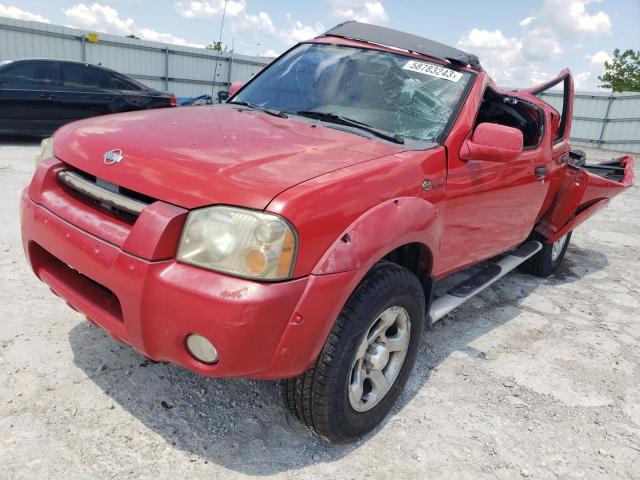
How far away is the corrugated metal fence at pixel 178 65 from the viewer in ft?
46.9

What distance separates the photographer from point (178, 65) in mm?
17234

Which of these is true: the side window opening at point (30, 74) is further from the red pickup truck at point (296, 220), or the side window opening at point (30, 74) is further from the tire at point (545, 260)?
the tire at point (545, 260)

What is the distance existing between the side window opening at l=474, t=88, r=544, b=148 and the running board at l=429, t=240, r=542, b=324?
877mm

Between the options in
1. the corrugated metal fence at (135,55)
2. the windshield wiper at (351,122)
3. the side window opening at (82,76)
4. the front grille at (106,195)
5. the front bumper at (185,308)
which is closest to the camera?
the front bumper at (185,308)

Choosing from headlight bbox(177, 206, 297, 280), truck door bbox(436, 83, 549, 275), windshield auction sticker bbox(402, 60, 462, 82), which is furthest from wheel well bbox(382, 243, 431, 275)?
windshield auction sticker bbox(402, 60, 462, 82)

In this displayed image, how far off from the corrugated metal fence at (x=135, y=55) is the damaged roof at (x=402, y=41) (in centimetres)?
1004

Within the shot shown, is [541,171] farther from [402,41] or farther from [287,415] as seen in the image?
[287,415]

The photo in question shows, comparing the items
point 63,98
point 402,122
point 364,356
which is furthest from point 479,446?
point 63,98

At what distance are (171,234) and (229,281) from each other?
0.27 metres

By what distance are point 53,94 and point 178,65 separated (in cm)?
902

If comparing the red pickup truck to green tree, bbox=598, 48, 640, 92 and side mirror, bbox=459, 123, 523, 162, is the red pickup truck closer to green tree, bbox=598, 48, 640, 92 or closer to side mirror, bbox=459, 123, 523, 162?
side mirror, bbox=459, 123, 523, 162

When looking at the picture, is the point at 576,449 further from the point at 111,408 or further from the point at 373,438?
the point at 111,408

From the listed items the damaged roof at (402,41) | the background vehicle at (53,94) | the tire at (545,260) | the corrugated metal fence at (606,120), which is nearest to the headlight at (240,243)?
the damaged roof at (402,41)

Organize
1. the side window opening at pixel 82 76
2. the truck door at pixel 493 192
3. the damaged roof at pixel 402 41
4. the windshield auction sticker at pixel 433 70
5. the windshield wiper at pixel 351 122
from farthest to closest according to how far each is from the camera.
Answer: the side window opening at pixel 82 76, the damaged roof at pixel 402 41, the windshield auction sticker at pixel 433 70, the truck door at pixel 493 192, the windshield wiper at pixel 351 122
